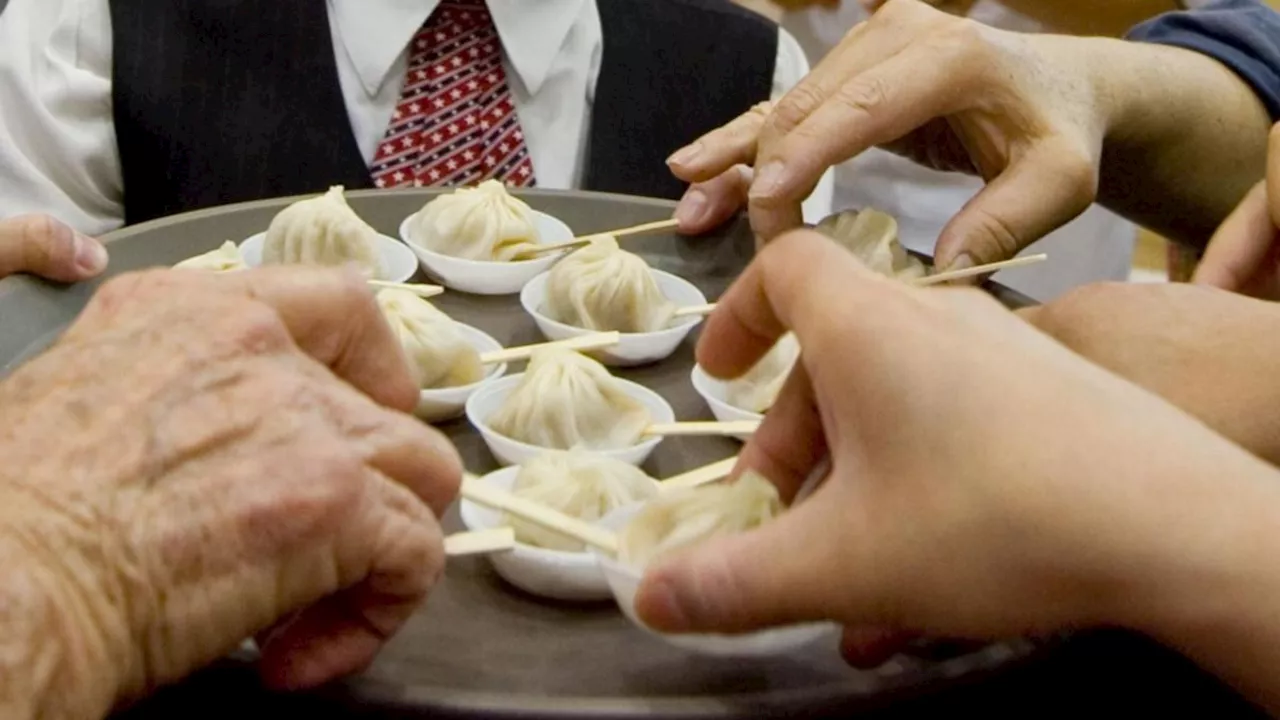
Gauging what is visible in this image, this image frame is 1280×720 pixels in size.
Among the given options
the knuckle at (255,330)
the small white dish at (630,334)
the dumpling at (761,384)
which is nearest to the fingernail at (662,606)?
the knuckle at (255,330)

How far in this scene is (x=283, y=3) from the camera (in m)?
1.57

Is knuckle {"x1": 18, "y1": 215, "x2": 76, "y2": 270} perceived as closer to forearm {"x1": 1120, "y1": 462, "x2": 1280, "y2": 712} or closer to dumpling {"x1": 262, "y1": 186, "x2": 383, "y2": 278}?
dumpling {"x1": 262, "y1": 186, "x2": 383, "y2": 278}

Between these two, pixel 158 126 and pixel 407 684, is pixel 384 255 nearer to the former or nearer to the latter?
pixel 158 126

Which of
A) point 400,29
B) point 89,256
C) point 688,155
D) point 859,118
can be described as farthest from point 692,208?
point 89,256

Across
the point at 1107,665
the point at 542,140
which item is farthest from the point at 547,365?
the point at 542,140

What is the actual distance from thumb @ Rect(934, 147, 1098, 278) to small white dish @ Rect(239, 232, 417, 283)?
21.8 inches

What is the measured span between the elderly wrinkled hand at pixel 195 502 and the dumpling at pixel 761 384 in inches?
18.0

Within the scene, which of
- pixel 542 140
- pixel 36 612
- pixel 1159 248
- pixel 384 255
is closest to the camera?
pixel 36 612

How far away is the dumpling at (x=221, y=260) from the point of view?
1.12m

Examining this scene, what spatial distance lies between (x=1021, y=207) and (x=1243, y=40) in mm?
496

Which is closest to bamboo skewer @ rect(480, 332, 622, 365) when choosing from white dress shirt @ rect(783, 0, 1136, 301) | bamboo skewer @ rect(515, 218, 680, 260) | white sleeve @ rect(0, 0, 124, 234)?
bamboo skewer @ rect(515, 218, 680, 260)

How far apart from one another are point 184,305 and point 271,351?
0.05 metres

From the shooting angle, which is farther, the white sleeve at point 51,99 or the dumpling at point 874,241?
the white sleeve at point 51,99

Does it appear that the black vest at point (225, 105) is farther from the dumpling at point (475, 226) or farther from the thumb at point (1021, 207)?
the thumb at point (1021, 207)
